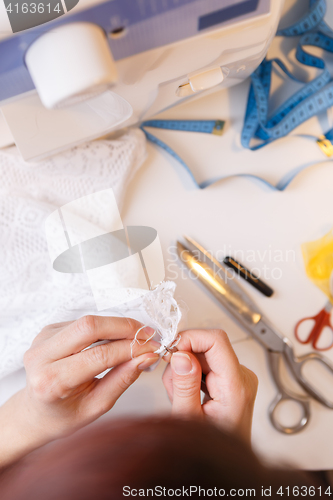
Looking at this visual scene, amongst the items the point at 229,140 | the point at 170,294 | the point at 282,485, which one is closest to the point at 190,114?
the point at 229,140

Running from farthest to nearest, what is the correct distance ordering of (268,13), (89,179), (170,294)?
(89,179) → (170,294) → (268,13)

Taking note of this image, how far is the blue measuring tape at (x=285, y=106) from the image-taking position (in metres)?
0.86

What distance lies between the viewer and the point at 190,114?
2.98ft

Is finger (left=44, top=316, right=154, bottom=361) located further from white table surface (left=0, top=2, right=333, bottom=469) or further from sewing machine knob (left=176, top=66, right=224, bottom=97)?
sewing machine knob (left=176, top=66, right=224, bottom=97)

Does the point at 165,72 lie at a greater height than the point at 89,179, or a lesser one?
greater

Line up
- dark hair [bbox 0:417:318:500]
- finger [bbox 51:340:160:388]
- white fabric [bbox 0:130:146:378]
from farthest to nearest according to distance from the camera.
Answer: white fabric [bbox 0:130:146:378], finger [bbox 51:340:160:388], dark hair [bbox 0:417:318:500]

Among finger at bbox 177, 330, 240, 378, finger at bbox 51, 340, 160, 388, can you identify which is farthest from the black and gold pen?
finger at bbox 51, 340, 160, 388

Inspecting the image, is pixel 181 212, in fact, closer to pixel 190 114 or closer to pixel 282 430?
pixel 190 114

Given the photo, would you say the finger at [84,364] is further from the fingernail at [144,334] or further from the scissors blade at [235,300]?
the scissors blade at [235,300]

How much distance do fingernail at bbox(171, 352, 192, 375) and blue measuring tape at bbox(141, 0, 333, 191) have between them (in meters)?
0.44

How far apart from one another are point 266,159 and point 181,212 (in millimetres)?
264

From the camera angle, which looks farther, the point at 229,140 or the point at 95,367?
the point at 229,140

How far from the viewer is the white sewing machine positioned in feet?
1.42

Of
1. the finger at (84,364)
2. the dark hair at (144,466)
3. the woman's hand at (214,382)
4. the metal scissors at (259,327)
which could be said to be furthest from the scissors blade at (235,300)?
the dark hair at (144,466)
